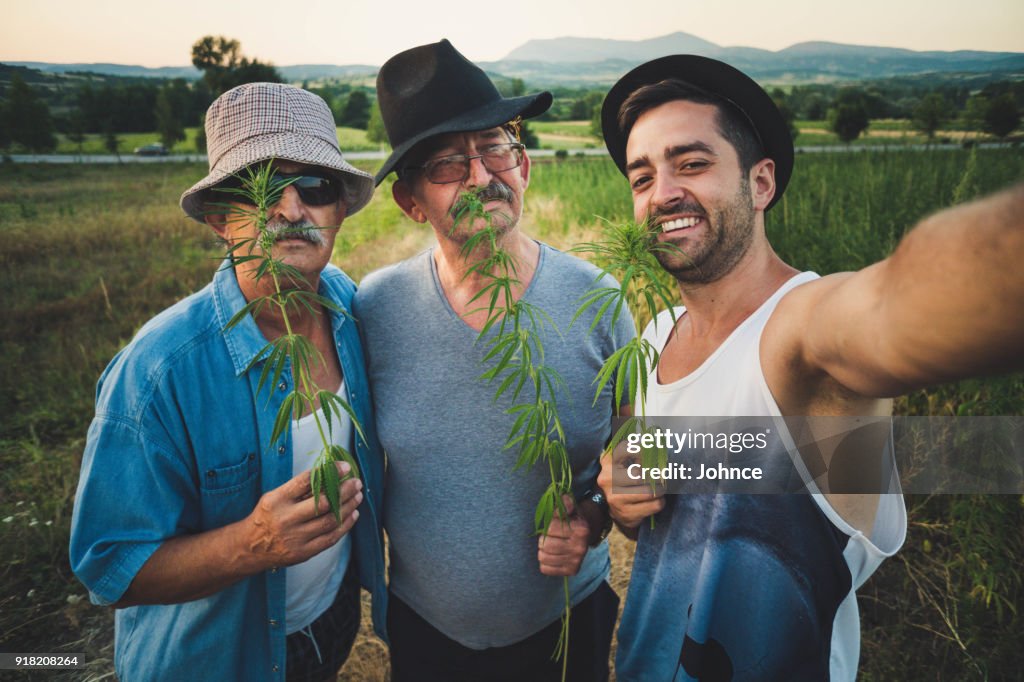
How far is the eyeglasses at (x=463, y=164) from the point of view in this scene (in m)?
2.21

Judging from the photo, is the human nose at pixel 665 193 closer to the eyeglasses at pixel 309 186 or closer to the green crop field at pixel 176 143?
the eyeglasses at pixel 309 186

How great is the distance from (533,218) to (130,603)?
10856 millimetres

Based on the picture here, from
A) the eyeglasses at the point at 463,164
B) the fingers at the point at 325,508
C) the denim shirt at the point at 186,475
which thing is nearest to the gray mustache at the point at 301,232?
the denim shirt at the point at 186,475

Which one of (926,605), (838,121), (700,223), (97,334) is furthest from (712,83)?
(838,121)

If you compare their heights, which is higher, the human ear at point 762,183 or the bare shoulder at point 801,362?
the human ear at point 762,183

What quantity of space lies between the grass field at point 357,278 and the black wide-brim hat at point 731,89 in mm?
831

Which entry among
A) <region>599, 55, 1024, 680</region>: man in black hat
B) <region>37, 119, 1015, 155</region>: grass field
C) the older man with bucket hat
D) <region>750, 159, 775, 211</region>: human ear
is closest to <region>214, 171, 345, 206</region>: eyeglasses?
the older man with bucket hat

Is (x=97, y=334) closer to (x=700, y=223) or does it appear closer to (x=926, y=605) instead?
(x=700, y=223)

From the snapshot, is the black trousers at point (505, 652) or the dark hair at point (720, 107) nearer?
the dark hair at point (720, 107)

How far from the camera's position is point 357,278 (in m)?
9.34

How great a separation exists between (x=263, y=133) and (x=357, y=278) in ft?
24.9

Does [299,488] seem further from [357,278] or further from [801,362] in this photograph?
[357,278]

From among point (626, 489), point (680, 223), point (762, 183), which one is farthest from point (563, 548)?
point (762, 183)

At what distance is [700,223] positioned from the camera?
1.61m
